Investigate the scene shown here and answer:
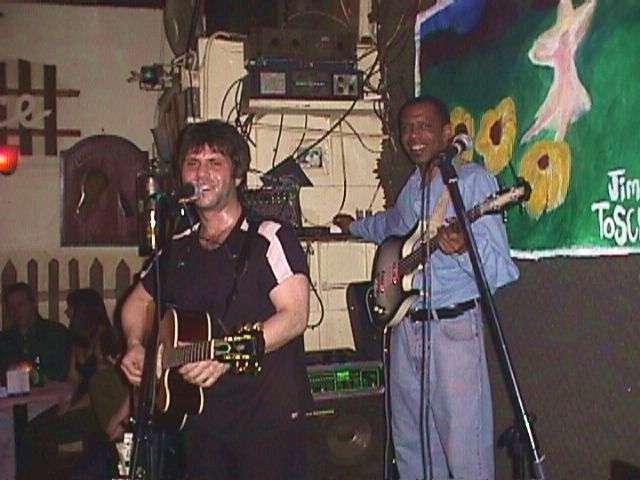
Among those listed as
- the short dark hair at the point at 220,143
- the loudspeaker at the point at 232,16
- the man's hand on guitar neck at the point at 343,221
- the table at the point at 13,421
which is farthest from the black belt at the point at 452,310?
the table at the point at 13,421

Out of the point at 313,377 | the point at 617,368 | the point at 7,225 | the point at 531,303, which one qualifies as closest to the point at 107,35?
the point at 7,225

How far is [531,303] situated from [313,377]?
1.09 metres

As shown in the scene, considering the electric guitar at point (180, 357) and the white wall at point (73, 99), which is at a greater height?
the white wall at point (73, 99)

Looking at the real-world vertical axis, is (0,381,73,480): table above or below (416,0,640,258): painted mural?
below

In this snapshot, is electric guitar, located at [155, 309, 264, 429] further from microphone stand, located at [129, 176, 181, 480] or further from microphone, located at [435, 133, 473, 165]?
microphone, located at [435, 133, 473, 165]

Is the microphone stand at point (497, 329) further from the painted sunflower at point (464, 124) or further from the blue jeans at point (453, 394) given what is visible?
the painted sunflower at point (464, 124)

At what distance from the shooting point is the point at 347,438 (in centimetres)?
398

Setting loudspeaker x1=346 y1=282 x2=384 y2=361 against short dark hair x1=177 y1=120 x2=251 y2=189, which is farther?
loudspeaker x1=346 y1=282 x2=384 y2=361

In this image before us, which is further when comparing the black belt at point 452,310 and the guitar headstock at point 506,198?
the black belt at point 452,310

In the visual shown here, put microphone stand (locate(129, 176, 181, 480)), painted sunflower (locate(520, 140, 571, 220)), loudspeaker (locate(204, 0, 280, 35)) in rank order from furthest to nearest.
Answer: loudspeaker (locate(204, 0, 280, 35)) < painted sunflower (locate(520, 140, 571, 220)) < microphone stand (locate(129, 176, 181, 480))

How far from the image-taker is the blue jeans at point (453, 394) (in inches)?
126

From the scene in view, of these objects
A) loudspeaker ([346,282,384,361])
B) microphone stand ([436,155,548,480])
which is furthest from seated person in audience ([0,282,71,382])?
microphone stand ([436,155,548,480])

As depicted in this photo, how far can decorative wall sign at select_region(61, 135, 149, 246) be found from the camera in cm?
700

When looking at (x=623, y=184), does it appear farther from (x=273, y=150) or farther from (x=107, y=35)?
(x=107, y=35)
